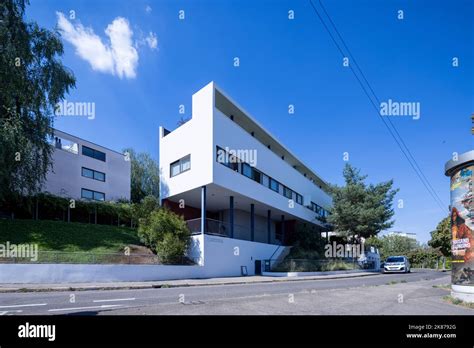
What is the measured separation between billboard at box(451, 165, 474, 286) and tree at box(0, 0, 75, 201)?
19495mm

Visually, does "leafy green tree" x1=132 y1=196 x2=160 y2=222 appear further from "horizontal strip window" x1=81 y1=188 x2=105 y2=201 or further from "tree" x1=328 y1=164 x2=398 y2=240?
"tree" x1=328 y1=164 x2=398 y2=240

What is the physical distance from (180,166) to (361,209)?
64.1 feet

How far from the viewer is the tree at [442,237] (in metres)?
37.6

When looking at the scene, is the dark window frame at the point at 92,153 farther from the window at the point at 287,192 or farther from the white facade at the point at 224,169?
the window at the point at 287,192

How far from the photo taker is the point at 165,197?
28781mm

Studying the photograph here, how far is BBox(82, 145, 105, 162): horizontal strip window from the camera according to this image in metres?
36.2

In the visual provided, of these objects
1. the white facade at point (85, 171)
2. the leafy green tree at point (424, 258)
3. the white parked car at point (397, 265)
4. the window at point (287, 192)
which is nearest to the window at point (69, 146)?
the white facade at point (85, 171)

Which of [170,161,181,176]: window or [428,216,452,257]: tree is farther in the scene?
[428,216,452,257]: tree

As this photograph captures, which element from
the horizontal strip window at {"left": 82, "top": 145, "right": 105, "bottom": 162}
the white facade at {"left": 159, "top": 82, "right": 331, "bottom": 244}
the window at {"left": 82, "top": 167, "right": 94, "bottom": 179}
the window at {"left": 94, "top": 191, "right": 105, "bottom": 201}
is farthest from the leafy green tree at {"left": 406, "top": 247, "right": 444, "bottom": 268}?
the window at {"left": 82, "top": 167, "right": 94, "bottom": 179}

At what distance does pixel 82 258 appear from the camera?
17.7 metres

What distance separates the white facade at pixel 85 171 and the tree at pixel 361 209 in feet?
75.7
